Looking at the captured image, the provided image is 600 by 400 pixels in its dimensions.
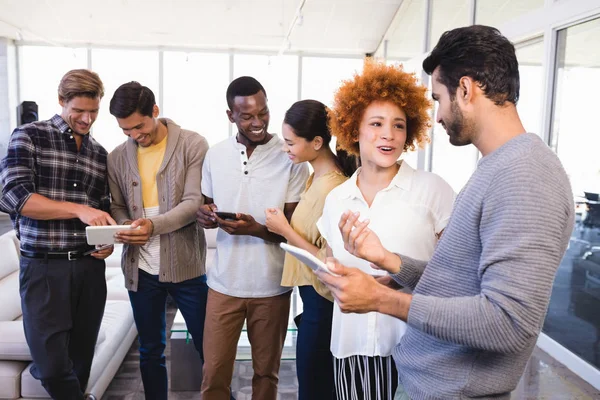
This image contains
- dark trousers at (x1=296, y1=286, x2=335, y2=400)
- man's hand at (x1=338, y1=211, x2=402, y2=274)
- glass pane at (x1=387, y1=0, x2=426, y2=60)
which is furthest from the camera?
glass pane at (x1=387, y1=0, x2=426, y2=60)

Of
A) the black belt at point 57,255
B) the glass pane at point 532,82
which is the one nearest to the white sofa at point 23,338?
the black belt at point 57,255

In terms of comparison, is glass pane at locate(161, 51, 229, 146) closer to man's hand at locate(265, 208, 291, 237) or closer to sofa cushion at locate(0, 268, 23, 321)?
sofa cushion at locate(0, 268, 23, 321)

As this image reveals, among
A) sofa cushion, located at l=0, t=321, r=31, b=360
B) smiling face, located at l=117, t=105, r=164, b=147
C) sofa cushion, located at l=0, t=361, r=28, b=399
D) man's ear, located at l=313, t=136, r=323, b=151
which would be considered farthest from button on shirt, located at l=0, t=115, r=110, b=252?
man's ear, located at l=313, t=136, r=323, b=151

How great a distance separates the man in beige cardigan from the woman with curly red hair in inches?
33.0

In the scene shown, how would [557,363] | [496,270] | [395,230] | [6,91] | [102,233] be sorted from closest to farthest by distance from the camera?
[496,270] < [395,230] < [102,233] < [557,363] < [6,91]

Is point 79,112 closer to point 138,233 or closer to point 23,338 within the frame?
point 138,233

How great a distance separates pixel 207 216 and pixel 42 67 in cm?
952

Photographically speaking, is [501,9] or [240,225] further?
[501,9]

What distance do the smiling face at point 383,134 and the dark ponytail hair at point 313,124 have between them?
40 cm

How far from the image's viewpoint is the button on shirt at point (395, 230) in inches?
63.7

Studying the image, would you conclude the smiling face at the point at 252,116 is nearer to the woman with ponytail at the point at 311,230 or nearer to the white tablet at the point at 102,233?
the woman with ponytail at the point at 311,230

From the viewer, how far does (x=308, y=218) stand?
2.10 meters

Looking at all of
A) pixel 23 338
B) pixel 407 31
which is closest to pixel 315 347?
pixel 23 338

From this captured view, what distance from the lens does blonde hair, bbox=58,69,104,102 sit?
2.19 metres
